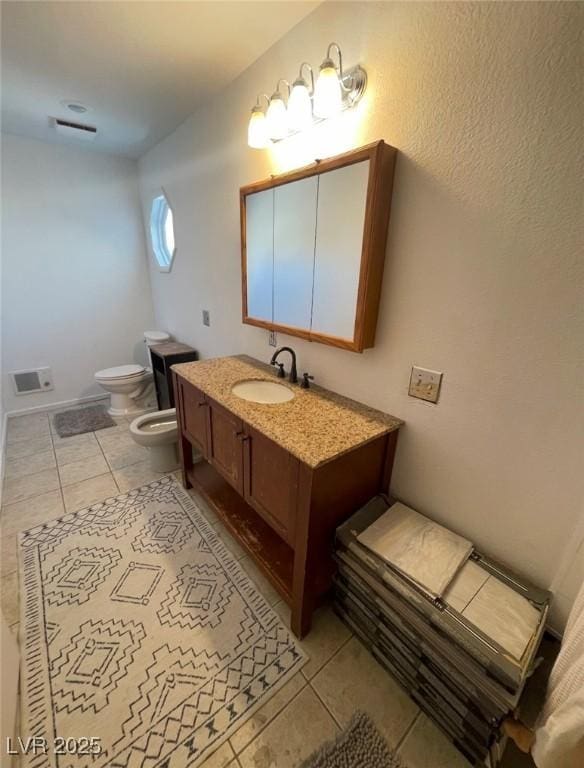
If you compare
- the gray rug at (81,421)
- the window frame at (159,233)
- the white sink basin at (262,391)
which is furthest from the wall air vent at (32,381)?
the white sink basin at (262,391)

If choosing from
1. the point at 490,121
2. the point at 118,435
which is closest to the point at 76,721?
the point at 118,435

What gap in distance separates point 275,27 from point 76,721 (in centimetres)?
269

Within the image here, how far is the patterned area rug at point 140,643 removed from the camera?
0.95 m

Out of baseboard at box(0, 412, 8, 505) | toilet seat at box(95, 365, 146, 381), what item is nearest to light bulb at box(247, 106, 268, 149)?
toilet seat at box(95, 365, 146, 381)

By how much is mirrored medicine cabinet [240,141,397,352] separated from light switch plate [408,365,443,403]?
229mm

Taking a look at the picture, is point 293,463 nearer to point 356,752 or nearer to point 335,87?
point 356,752

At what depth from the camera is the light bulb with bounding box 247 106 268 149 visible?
137 cm

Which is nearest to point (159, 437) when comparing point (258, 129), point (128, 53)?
point (258, 129)

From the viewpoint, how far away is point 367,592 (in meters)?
1.07

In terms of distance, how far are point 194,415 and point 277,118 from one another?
144cm

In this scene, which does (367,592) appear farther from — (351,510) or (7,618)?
(7,618)

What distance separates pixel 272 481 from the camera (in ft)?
3.83

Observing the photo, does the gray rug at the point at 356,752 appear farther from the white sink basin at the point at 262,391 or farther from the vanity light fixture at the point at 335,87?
the vanity light fixture at the point at 335,87

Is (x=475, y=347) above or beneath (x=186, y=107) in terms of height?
beneath
